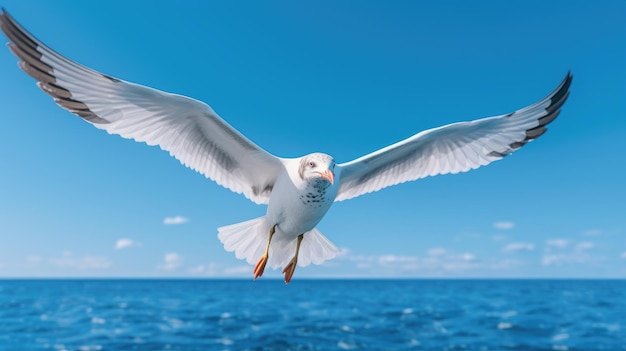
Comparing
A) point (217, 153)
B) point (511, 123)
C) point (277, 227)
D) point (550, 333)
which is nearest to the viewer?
point (277, 227)

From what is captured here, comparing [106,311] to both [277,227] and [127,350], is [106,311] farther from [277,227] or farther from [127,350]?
[277,227]

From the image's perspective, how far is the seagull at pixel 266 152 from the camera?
20.2 ft

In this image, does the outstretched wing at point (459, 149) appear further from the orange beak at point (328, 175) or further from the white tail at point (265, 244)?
the orange beak at point (328, 175)

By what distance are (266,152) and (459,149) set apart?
3.09 meters

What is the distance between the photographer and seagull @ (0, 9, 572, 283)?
20.2 feet

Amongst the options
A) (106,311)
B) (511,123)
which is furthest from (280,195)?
(106,311)

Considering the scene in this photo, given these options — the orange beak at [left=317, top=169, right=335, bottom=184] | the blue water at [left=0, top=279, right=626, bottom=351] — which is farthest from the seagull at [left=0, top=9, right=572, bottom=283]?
the blue water at [left=0, top=279, right=626, bottom=351]

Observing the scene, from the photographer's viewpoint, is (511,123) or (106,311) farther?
(106,311)

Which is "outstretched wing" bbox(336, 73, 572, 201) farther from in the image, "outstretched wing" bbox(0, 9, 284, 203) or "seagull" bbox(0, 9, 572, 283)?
"outstretched wing" bbox(0, 9, 284, 203)

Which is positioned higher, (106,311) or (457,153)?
(457,153)

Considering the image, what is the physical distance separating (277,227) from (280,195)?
661mm

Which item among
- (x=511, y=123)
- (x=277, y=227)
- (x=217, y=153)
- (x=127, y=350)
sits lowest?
(x=127, y=350)

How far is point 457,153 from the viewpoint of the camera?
8.45 metres

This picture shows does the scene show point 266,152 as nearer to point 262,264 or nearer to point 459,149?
point 262,264
